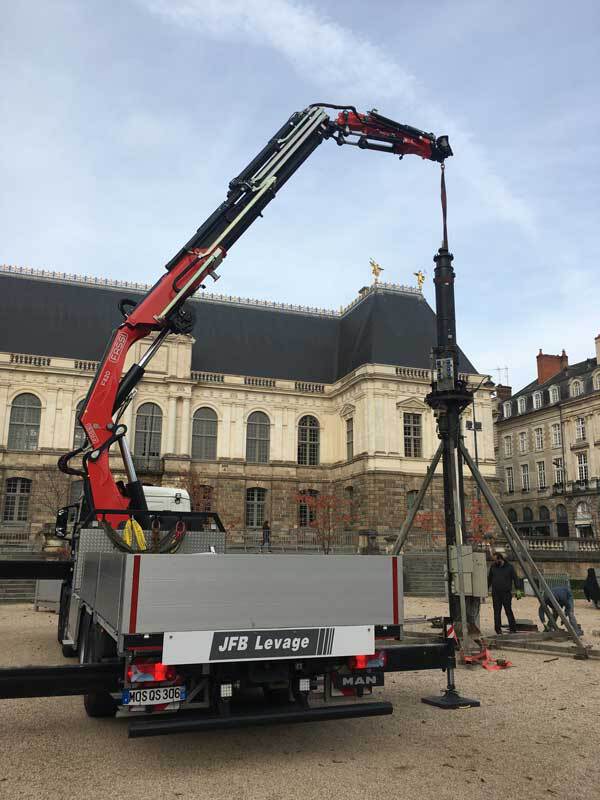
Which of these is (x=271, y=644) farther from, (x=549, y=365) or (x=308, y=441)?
(x=549, y=365)

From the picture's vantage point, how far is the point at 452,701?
8.05 meters

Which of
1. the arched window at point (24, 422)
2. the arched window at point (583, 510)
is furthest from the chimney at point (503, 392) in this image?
the arched window at point (24, 422)

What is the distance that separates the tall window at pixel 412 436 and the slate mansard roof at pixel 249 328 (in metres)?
3.76

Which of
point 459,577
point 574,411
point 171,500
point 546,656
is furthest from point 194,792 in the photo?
point 574,411

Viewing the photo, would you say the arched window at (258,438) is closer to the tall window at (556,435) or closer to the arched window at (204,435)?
the arched window at (204,435)

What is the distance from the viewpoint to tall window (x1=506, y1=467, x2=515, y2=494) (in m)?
64.4

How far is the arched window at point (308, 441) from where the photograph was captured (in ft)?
150

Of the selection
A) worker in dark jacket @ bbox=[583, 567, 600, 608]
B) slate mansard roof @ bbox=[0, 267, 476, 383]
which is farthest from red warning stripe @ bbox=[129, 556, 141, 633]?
slate mansard roof @ bbox=[0, 267, 476, 383]

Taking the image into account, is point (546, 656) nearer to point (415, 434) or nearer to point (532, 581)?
point (532, 581)

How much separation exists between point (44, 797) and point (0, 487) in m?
37.1

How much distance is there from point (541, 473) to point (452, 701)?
56.4 metres

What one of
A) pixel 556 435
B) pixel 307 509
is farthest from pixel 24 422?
pixel 556 435

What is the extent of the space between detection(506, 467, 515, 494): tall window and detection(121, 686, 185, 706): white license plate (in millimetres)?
62681

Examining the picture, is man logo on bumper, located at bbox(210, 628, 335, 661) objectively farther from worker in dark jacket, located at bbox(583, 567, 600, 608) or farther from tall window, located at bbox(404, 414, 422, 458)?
tall window, located at bbox(404, 414, 422, 458)
